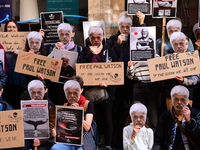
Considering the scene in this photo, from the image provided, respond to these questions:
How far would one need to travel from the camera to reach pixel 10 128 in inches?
212

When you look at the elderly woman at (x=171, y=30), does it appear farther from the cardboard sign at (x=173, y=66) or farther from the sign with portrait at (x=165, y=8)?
the sign with portrait at (x=165, y=8)

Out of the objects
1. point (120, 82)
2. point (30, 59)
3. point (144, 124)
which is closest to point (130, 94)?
point (120, 82)

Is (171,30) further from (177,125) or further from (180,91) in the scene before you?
(177,125)

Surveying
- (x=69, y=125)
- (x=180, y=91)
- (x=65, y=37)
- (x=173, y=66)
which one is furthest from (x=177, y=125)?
(x=65, y=37)

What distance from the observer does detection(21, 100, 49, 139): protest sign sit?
18.2ft

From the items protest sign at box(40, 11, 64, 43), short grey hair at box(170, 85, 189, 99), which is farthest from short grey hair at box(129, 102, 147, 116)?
protest sign at box(40, 11, 64, 43)

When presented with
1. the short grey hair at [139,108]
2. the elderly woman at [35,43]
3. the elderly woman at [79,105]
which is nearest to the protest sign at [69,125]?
the elderly woman at [79,105]

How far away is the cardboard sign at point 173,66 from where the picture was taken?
19.5 ft

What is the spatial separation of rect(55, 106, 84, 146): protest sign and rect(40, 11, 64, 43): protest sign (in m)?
1.44

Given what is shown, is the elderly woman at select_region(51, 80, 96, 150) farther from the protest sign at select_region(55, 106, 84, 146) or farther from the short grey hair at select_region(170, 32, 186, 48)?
the short grey hair at select_region(170, 32, 186, 48)

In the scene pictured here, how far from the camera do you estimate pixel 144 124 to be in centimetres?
559

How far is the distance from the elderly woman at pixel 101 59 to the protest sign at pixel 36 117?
2.75 feet

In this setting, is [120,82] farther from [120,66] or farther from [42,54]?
[42,54]

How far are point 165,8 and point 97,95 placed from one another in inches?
56.2
